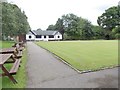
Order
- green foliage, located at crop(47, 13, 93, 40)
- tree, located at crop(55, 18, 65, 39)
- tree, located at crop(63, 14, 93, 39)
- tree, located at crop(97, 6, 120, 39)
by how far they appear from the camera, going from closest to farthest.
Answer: tree, located at crop(63, 14, 93, 39), green foliage, located at crop(47, 13, 93, 40), tree, located at crop(97, 6, 120, 39), tree, located at crop(55, 18, 65, 39)

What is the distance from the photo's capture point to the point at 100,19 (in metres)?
85.3

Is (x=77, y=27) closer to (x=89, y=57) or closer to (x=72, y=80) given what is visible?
(x=89, y=57)

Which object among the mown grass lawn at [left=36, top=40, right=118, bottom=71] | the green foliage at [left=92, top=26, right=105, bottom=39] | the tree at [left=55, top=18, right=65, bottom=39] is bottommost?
the mown grass lawn at [left=36, top=40, right=118, bottom=71]

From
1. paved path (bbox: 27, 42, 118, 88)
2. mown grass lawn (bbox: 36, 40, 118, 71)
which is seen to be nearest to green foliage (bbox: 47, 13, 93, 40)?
mown grass lawn (bbox: 36, 40, 118, 71)

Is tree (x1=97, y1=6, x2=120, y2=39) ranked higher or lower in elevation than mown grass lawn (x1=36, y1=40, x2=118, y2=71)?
higher

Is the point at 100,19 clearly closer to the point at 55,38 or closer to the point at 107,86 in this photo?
the point at 55,38

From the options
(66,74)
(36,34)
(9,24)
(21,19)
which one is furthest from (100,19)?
(66,74)

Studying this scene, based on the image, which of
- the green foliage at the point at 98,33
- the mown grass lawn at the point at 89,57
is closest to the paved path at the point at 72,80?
the mown grass lawn at the point at 89,57

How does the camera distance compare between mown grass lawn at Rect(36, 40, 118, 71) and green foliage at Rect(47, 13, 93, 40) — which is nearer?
A: mown grass lawn at Rect(36, 40, 118, 71)

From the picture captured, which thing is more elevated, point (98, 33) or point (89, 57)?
point (98, 33)

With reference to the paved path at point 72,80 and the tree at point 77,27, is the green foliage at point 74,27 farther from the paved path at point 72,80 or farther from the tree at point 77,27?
the paved path at point 72,80

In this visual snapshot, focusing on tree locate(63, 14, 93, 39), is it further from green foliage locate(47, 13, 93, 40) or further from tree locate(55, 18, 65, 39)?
tree locate(55, 18, 65, 39)

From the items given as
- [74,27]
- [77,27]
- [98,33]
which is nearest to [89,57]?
[77,27]

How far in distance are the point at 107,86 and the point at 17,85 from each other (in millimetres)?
3028
